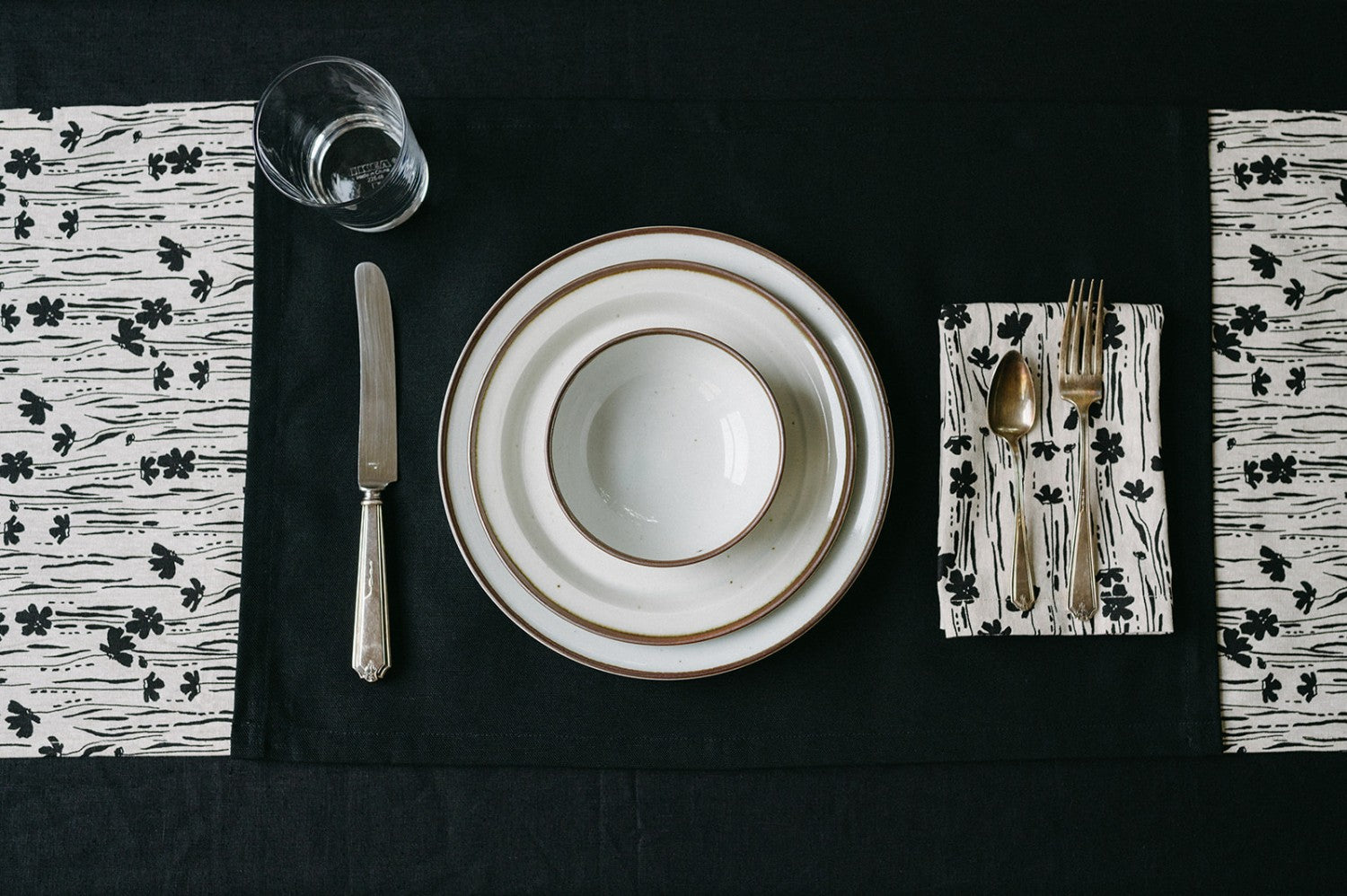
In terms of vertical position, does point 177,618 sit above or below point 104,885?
above

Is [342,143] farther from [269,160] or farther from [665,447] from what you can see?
[665,447]

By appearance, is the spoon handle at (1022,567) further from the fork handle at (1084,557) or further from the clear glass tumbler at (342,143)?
the clear glass tumbler at (342,143)

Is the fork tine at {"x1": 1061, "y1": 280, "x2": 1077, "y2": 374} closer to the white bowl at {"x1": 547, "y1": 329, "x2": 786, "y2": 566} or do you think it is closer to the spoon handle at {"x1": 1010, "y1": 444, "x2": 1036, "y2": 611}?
the spoon handle at {"x1": 1010, "y1": 444, "x2": 1036, "y2": 611}

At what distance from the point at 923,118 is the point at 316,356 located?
0.62 meters

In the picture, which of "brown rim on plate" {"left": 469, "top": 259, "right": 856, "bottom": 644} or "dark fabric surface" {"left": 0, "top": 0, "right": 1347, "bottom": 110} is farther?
"dark fabric surface" {"left": 0, "top": 0, "right": 1347, "bottom": 110}

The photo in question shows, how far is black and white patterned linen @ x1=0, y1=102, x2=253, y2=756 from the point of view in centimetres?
78

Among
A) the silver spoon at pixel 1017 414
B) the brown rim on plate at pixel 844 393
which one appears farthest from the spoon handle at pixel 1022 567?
the brown rim on plate at pixel 844 393

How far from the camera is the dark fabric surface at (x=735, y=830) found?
757mm

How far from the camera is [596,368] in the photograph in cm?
72

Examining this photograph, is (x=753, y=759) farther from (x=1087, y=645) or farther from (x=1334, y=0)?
(x=1334, y=0)

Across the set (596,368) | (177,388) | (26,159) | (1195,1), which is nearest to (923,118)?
(1195,1)

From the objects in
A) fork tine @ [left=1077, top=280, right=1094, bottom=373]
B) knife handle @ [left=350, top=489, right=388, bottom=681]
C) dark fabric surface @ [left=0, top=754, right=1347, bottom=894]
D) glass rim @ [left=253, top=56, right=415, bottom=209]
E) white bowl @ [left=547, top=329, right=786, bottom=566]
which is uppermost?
glass rim @ [left=253, top=56, right=415, bottom=209]

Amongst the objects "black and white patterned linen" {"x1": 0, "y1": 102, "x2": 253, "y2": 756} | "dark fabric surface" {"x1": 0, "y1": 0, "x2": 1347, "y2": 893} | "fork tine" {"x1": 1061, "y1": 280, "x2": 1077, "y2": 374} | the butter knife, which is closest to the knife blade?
the butter knife

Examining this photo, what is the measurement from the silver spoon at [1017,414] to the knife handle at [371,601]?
0.57 meters
